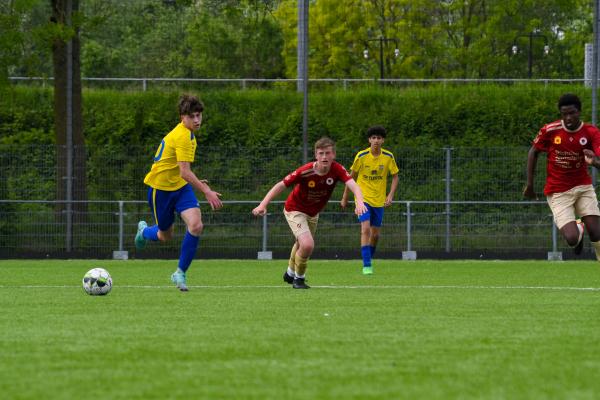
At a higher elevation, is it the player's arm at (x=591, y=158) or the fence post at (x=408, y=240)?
the player's arm at (x=591, y=158)

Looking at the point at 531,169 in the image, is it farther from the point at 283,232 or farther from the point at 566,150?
the point at 283,232

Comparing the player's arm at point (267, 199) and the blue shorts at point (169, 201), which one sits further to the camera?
the blue shorts at point (169, 201)

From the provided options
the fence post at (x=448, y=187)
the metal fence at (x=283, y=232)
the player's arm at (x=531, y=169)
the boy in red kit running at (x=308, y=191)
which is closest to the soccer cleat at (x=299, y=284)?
the boy in red kit running at (x=308, y=191)

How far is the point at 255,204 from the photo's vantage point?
25641 millimetres

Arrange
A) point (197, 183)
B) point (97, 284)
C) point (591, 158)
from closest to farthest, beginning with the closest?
1. point (97, 284)
2. point (197, 183)
3. point (591, 158)

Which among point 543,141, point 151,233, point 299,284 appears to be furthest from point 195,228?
point 543,141

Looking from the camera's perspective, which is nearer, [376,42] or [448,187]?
[448,187]

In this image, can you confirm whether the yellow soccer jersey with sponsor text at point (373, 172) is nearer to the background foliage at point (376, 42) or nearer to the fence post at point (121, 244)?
the fence post at point (121, 244)

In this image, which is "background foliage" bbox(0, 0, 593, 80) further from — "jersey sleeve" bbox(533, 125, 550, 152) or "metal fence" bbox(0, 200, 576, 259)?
"jersey sleeve" bbox(533, 125, 550, 152)

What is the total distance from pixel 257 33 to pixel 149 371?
40063 mm

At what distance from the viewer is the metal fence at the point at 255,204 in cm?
2539

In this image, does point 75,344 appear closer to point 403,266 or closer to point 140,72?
point 403,266

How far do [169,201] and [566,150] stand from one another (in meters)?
4.40

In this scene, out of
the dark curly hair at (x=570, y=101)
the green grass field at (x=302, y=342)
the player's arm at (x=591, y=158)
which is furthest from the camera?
the dark curly hair at (x=570, y=101)
